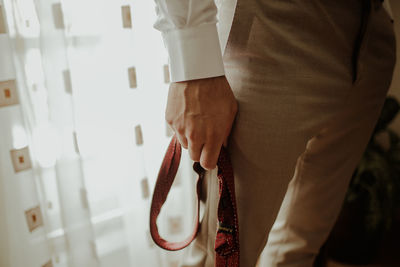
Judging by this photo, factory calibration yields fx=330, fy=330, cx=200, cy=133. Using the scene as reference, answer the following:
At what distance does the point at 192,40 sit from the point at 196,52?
0.07 feet

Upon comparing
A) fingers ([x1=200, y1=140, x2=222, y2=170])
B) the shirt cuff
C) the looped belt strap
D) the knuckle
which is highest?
the shirt cuff

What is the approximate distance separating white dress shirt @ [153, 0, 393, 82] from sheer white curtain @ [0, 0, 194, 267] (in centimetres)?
37

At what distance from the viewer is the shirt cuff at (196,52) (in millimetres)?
522

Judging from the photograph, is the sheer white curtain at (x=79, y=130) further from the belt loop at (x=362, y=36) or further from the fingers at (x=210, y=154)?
the belt loop at (x=362, y=36)

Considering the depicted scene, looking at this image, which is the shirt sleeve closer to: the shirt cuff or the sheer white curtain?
the shirt cuff

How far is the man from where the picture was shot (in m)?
0.53

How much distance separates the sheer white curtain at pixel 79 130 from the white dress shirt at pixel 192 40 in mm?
371

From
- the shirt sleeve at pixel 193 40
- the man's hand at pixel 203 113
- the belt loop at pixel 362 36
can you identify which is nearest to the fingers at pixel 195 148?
the man's hand at pixel 203 113

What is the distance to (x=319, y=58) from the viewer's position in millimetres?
577

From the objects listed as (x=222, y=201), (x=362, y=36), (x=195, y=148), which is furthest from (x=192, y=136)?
(x=362, y=36)

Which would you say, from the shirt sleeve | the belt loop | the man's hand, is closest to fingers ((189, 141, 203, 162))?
the man's hand

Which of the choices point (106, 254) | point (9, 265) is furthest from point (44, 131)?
point (106, 254)

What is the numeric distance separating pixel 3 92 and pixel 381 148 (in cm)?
125

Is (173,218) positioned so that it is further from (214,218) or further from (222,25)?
(222,25)
